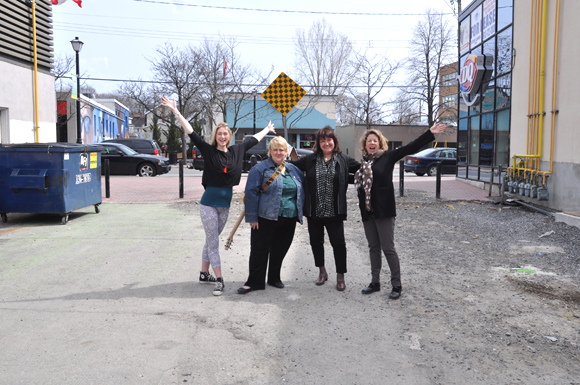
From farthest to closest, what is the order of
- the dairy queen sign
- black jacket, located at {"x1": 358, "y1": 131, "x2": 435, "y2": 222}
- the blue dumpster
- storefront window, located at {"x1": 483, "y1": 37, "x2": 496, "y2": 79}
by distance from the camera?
the dairy queen sign, storefront window, located at {"x1": 483, "y1": 37, "x2": 496, "y2": 79}, the blue dumpster, black jacket, located at {"x1": 358, "y1": 131, "x2": 435, "y2": 222}

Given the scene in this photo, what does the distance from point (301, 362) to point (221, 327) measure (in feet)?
3.01

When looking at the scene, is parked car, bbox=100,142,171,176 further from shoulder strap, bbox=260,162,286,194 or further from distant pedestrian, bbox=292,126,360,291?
shoulder strap, bbox=260,162,286,194

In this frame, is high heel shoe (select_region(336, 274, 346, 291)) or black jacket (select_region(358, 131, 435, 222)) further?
high heel shoe (select_region(336, 274, 346, 291))

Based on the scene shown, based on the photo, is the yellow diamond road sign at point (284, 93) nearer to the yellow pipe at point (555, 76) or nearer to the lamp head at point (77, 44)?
the yellow pipe at point (555, 76)

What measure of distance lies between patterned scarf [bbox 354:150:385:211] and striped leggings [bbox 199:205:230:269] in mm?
1387

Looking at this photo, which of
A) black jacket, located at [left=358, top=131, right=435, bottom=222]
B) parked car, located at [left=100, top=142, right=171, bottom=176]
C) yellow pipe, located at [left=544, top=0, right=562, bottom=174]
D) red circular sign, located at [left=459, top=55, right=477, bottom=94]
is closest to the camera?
black jacket, located at [left=358, top=131, right=435, bottom=222]

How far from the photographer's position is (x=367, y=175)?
494cm

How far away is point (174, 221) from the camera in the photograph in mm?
9453

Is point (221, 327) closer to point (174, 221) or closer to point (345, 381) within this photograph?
point (345, 381)

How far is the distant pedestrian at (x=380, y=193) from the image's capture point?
4.87m

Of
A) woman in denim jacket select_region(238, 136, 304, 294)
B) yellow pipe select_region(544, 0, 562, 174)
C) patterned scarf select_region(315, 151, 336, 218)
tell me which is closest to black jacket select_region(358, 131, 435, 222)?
patterned scarf select_region(315, 151, 336, 218)

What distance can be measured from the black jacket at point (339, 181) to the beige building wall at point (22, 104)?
36.7ft

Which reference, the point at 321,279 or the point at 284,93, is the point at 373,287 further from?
the point at 284,93

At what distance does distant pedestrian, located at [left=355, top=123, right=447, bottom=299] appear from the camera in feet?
16.0
